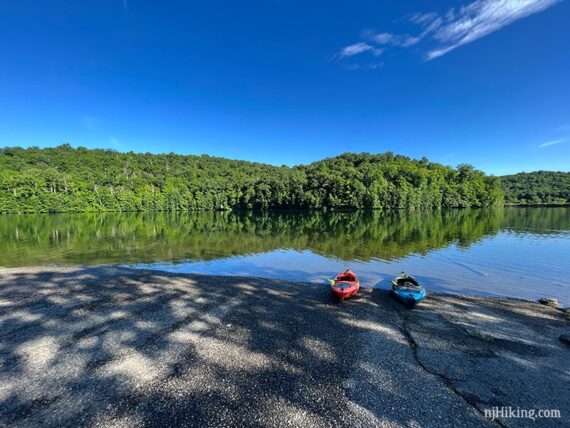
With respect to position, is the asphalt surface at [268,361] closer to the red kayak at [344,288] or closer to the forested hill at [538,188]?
the red kayak at [344,288]

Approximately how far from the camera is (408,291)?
1439 cm

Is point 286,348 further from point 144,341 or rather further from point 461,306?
point 461,306

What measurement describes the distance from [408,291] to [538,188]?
197 meters

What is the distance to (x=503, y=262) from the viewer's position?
2534 cm

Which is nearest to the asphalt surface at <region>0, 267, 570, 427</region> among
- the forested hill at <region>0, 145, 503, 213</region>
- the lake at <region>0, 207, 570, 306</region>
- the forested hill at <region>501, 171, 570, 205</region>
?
the lake at <region>0, 207, 570, 306</region>

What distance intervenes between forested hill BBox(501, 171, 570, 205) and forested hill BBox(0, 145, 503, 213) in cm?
3614

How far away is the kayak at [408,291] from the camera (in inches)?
549

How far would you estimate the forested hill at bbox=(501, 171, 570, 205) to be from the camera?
5822 inches

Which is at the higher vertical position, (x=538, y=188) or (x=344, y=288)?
(x=538, y=188)

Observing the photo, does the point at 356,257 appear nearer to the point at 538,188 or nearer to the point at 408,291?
the point at 408,291

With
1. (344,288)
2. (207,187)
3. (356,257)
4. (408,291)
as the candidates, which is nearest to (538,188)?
(207,187)

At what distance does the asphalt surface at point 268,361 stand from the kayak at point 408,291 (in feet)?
1.73

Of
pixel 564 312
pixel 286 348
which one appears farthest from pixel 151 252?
pixel 564 312

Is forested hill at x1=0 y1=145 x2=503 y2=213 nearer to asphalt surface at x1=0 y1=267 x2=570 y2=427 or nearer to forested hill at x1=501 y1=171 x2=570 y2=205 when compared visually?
forested hill at x1=501 y1=171 x2=570 y2=205
